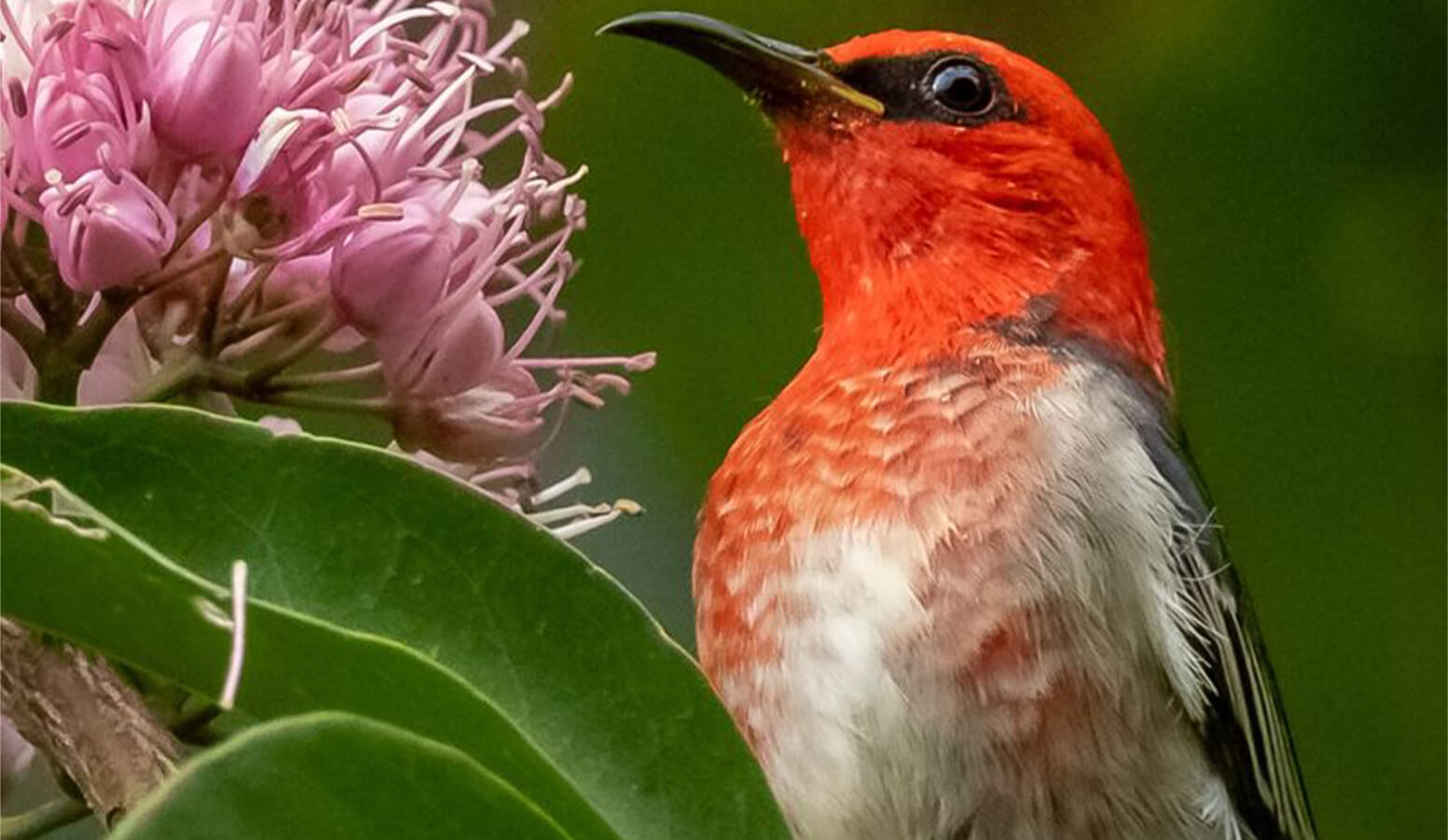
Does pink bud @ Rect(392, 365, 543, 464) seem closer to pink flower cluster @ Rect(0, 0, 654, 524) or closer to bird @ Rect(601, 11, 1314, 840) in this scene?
pink flower cluster @ Rect(0, 0, 654, 524)

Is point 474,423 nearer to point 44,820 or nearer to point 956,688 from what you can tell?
point 44,820

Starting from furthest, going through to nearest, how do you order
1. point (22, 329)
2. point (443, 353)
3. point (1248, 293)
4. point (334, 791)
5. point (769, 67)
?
point (1248, 293) < point (769, 67) < point (443, 353) < point (22, 329) < point (334, 791)

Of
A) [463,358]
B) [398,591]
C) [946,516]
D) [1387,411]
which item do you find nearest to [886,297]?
[946,516]

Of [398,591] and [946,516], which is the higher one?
[398,591]

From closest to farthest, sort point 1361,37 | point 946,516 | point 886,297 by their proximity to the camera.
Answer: point 946,516 < point 886,297 < point 1361,37

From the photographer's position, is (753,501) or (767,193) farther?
(767,193)

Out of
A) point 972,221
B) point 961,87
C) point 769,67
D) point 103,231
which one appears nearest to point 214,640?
point 103,231

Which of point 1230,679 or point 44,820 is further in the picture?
point 1230,679

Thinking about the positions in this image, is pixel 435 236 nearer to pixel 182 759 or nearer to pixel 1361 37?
pixel 182 759
